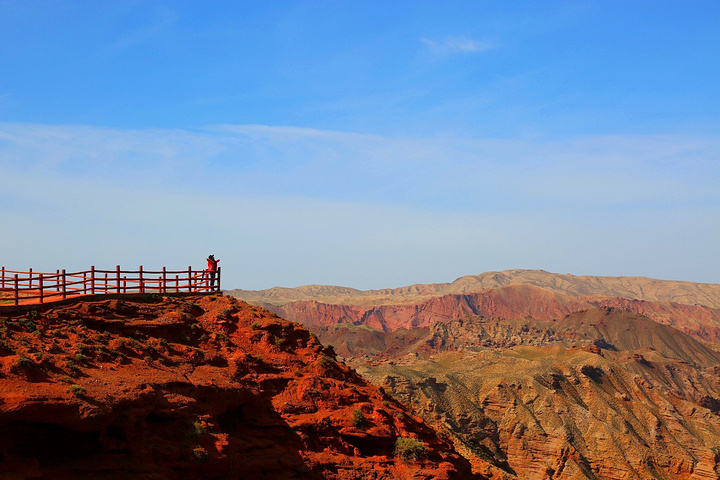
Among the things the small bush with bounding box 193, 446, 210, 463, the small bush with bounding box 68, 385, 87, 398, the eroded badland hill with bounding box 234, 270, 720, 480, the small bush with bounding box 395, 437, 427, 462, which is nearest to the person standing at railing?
the small bush with bounding box 395, 437, 427, 462

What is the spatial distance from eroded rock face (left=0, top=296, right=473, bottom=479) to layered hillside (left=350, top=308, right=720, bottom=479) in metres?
25.4

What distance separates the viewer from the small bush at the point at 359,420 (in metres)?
21.2

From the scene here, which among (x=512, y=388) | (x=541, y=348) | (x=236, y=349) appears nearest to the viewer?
(x=236, y=349)

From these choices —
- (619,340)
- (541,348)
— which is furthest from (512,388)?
(619,340)

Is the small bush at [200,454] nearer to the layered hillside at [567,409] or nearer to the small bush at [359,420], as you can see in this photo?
the small bush at [359,420]

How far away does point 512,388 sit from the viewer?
83938mm

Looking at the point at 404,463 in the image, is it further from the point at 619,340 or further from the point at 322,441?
the point at 619,340

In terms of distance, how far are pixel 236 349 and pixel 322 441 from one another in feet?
16.0

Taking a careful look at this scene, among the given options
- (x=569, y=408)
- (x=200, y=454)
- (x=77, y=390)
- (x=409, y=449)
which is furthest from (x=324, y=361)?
(x=569, y=408)

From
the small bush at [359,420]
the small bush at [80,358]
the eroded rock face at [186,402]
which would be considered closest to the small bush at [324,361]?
the eroded rock face at [186,402]

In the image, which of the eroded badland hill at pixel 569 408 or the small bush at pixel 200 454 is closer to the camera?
the small bush at pixel 200 454

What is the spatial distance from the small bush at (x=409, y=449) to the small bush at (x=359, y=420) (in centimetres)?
133

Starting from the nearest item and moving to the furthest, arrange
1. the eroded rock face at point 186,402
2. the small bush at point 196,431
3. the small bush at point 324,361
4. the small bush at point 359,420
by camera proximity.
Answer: the eroded rock face at point 186,402
the small bush at point 196,431
the small bush at point 359,420
the small bush at point 324,361

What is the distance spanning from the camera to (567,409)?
8000 centimetres
